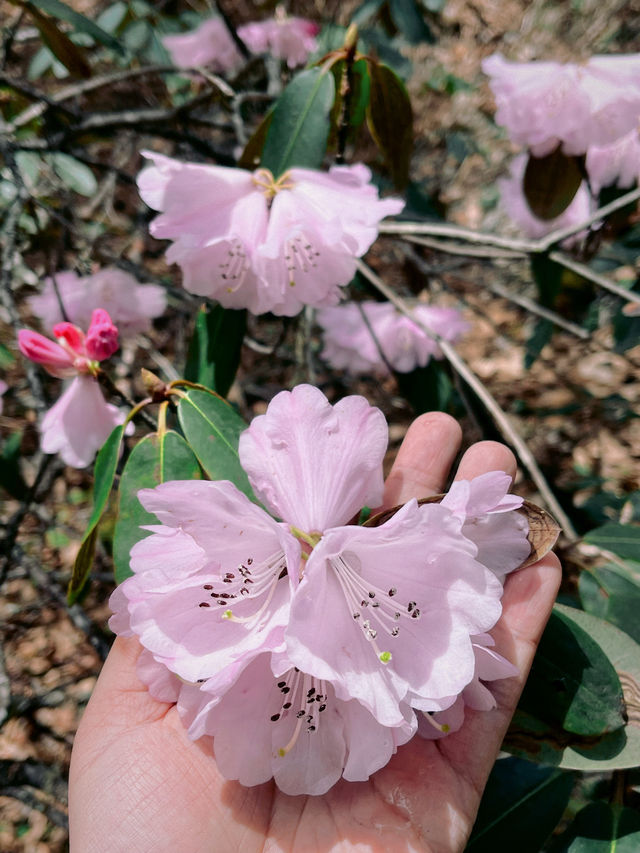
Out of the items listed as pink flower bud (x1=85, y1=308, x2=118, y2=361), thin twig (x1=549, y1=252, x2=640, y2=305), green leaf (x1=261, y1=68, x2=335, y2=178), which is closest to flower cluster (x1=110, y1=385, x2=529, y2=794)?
pink flower bud (x1=85, y1=308, x2=118, y2=361)

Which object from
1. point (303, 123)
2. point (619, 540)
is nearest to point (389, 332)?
point (303, 123)

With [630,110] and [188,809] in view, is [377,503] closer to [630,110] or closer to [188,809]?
[188,809]

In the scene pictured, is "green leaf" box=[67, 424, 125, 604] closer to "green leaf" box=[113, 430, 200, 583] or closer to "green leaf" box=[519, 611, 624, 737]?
"green leaf" box=[113, 430, 200, 583]

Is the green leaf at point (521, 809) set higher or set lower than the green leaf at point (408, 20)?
lower

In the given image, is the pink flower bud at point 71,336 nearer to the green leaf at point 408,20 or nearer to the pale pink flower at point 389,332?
the pale pink flower at point 389,332

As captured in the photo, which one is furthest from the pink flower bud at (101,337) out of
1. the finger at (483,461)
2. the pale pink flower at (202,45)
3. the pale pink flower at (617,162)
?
the pale pink flower at (202,45)

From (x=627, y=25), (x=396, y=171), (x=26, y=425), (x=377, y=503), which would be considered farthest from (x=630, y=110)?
(x=627, y=25)
